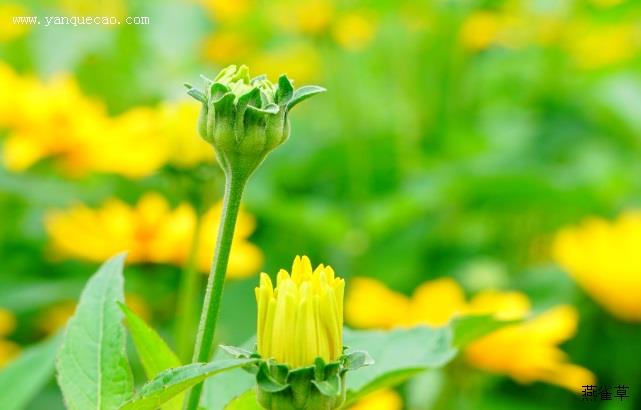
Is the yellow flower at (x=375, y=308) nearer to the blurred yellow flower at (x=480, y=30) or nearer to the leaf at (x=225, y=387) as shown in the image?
the leaf at (x=225, y=387)

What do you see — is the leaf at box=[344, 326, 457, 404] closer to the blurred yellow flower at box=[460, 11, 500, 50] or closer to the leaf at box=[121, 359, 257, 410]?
the leaf at box=[121, 359, 257, 410]

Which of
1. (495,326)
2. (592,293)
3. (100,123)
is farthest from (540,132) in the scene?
(495,326)

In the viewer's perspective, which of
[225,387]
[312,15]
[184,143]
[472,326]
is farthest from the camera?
[312,15]

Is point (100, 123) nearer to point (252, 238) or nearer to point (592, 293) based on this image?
point (252, 238)

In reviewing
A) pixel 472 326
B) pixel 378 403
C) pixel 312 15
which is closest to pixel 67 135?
pixel 312 15

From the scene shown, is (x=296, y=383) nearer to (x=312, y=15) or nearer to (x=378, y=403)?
(x=378, y=403)

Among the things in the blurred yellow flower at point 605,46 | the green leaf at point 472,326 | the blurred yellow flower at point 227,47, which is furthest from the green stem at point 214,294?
the blurred yellow flower at point 605,46
